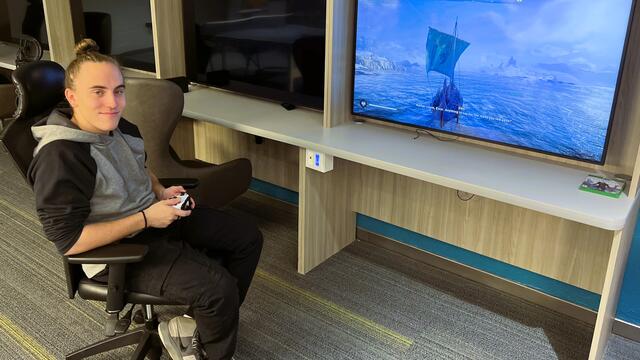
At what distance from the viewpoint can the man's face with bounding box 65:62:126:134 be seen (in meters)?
1.61

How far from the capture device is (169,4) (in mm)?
3182

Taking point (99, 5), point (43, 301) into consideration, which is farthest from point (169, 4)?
point (43, 301)

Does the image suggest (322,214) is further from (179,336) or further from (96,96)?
(96,96)

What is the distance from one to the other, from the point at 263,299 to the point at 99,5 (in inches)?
94.9

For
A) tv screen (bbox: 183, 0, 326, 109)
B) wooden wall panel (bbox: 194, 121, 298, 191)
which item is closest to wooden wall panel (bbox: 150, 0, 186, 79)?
tv screen (bbox: 183, 0, 326, 109)

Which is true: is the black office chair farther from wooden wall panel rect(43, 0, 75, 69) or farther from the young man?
wooden wall panel rect(43, 0, 75, 69)

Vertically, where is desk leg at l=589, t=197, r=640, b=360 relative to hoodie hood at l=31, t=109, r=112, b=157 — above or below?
below

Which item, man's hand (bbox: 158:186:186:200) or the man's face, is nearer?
the man's face

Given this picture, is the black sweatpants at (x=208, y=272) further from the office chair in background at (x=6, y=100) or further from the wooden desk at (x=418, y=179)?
the office chair in background at (x=6, y=100)

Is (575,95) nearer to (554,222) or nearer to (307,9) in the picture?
(554,222)

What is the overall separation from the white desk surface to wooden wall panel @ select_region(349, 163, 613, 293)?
11.2 inches

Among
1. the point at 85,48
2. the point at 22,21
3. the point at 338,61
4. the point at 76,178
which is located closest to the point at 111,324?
the point at 76,178

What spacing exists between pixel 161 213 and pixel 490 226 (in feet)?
4.82

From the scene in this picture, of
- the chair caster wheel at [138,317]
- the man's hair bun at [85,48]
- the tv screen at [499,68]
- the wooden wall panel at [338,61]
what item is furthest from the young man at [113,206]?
the tv screen at [499,68]
